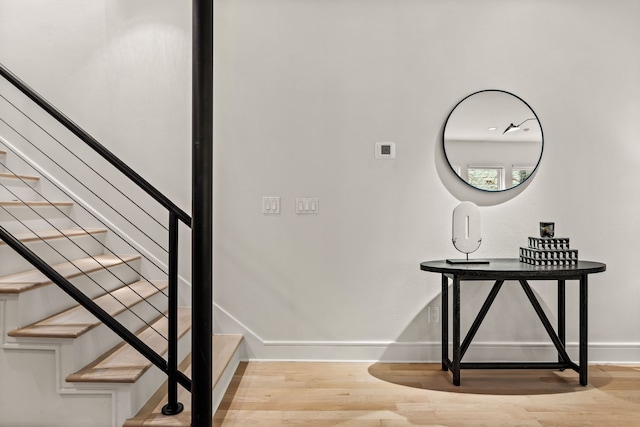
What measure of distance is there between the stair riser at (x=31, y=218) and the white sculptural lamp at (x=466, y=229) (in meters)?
2.42

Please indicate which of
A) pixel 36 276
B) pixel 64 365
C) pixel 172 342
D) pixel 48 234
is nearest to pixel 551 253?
pixel 172 342

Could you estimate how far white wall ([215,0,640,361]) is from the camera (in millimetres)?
3633

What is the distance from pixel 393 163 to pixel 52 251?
2283 millimetres

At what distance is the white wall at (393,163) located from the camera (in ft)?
11.9

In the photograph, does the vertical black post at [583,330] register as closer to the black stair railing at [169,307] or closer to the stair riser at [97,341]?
the black stair railing at [169,307]

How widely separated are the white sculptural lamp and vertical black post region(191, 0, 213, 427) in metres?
1.77

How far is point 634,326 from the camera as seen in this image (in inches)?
143

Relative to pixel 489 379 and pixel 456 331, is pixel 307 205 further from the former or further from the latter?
pixel 489 379

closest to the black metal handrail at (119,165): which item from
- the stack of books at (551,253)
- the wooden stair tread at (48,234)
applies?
the wooden stair tread at (48,234)

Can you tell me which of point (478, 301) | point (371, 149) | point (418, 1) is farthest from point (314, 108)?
point (478, 301)

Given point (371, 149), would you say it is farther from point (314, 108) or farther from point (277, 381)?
point (277, 381)

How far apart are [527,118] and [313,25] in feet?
5.46

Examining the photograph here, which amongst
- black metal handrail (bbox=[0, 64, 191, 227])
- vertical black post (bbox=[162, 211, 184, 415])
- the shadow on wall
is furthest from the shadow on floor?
black metal handrail (bbox=[0, 64, 191, 227])

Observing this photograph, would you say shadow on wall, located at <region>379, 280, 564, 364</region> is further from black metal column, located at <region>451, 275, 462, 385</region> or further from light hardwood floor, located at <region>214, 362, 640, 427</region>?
black metal column, located at <region>451, 275, 462, 385</region>
